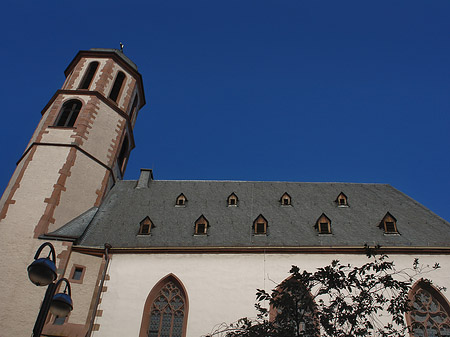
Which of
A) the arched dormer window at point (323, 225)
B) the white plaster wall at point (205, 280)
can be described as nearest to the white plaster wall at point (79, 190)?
the white plaster wall at point (205, 280)

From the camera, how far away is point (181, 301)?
538 inches

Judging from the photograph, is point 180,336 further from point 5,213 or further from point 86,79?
point 86,79

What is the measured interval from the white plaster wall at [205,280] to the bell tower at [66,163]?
87.6 inches

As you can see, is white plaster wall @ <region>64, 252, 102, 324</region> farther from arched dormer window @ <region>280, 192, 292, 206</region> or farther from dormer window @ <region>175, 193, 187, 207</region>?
arched dormer window @ <region>280, 192, 292, 206</region>

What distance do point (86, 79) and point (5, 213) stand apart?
9.17m

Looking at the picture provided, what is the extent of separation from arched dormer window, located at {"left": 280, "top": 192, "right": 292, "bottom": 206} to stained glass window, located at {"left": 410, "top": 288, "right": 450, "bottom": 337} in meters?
6.64

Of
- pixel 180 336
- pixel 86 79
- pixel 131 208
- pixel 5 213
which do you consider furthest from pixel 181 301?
pixel 86 79

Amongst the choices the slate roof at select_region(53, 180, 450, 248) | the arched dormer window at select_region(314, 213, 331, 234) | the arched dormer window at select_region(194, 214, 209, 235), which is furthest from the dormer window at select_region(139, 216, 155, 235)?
the arched dormer window at select_region(314, 213, 331, 234)

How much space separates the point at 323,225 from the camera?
15992 mm

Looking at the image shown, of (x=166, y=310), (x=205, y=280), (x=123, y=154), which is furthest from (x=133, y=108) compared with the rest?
(x=166, y=310)

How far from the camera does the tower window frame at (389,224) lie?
51.5ft

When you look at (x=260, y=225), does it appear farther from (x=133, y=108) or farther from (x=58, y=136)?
(x=133, y=108)

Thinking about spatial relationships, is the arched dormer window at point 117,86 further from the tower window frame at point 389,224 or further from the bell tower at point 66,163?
the tower window frame at point 389,224

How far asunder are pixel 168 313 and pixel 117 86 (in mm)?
13455
